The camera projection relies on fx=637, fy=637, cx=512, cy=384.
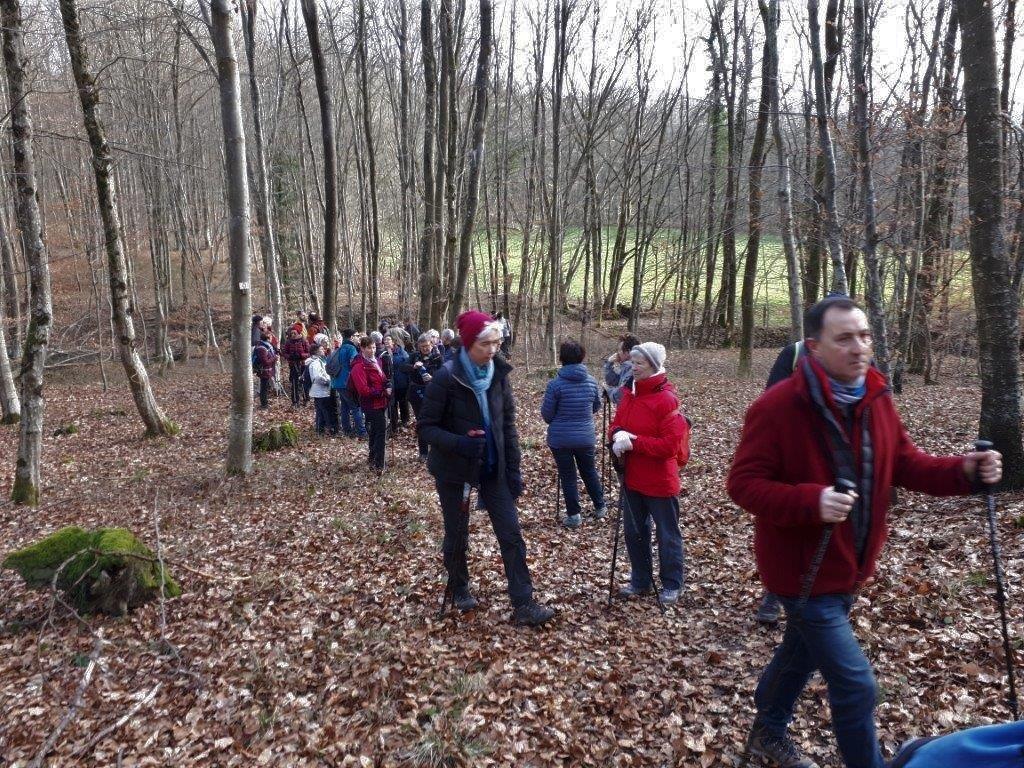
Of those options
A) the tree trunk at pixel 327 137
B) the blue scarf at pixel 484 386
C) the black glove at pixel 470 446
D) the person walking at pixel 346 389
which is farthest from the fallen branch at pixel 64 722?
the tree trunk at pixel 327 137

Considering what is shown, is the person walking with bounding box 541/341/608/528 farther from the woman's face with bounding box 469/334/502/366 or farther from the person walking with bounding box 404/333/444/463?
the person walking with bounding box 404/333/444/463

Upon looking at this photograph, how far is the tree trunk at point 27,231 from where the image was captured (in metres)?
8.72

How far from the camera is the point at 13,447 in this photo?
1351 cm

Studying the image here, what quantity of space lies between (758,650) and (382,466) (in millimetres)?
7324

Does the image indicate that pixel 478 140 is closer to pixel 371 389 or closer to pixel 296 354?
pixel 296 354

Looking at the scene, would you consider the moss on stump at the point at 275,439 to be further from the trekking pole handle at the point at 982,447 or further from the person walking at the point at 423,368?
the trekking pole handle at the point at 982,447

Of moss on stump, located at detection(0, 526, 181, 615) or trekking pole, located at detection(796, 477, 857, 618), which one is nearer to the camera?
trekking pole, located at detection(796, 477, 857, 618)

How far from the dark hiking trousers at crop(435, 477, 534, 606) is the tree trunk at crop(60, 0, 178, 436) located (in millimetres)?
9814

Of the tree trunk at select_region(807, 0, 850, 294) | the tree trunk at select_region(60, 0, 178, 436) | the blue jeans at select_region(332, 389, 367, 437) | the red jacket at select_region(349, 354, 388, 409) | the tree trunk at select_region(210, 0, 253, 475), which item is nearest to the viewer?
the tree trunk at select_region(807, 0, 850, 294)

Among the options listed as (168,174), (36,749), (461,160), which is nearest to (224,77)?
(36,749)

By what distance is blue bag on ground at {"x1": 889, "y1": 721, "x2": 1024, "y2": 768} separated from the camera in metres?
1.71

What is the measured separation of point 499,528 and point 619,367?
13.3 feet

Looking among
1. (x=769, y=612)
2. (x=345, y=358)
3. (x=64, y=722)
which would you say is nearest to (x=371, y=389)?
(x=345, y=358)

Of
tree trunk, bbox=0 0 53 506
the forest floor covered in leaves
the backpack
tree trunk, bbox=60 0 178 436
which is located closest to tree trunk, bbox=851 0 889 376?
the forest floor covered in leaves
